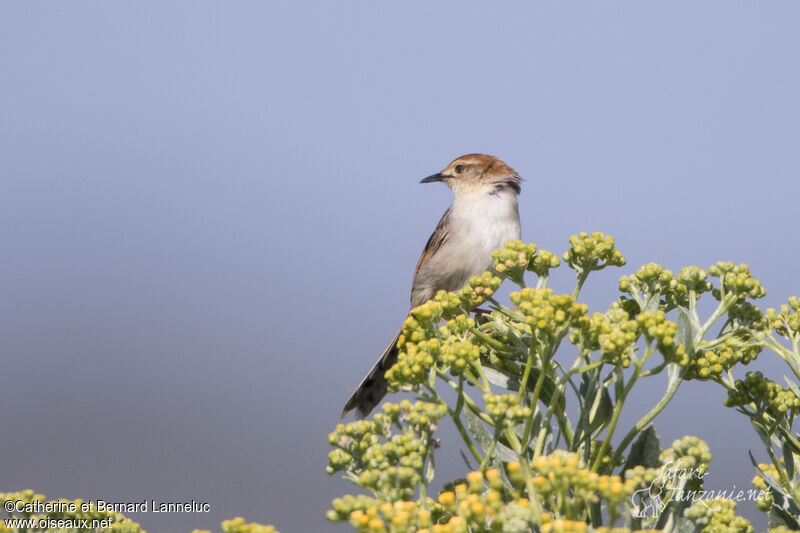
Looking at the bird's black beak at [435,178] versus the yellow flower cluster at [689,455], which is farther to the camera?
the bird's black beak at [435,178]

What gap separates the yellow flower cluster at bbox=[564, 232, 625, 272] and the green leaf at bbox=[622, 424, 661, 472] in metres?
0.88

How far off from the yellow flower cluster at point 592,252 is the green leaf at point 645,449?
2.89 ft

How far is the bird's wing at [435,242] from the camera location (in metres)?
8.52

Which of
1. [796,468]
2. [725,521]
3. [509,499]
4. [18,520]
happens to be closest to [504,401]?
[509,499]

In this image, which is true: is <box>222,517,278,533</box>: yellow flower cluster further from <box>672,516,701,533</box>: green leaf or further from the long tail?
the long tail

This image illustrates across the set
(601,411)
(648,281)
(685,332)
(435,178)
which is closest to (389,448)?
(601,411)

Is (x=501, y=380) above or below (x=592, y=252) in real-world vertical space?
below

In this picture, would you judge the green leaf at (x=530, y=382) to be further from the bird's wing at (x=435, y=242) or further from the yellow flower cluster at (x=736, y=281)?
the bird's wing at (x=435, y=242)

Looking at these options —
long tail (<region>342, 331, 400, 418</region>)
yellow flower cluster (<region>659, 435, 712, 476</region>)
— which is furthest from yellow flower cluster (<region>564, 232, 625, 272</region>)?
long tail (<region>342, 331, 400, 418</region>)

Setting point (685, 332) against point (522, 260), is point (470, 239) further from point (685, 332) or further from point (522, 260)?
point (685, 332)

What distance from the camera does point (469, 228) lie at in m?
8.08

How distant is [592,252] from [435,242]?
5.03 metres

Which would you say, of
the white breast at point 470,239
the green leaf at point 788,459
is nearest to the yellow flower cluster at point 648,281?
the green leaf at point 788,459

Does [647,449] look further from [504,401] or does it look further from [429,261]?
[429,261]
